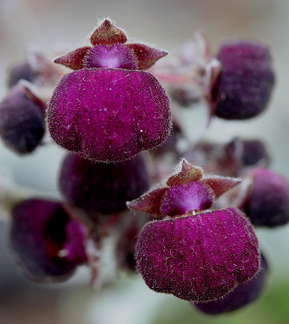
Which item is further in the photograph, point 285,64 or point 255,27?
point 255,27

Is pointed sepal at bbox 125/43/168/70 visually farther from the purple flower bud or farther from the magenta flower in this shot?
the purple flower bud

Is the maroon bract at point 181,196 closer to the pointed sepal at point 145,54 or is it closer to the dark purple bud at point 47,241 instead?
the pointed sepal at point 145,54

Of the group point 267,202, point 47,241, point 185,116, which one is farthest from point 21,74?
point 185,116

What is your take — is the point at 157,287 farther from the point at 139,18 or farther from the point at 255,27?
the point at 139,18

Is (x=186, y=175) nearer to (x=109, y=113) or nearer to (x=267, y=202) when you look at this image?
(x=109, y=113)

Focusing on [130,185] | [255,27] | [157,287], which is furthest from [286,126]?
[157,287]

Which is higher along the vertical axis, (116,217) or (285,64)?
(116,217)

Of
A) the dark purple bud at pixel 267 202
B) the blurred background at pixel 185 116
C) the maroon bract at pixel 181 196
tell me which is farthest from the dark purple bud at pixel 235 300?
the blurred background at pixel 185 116
